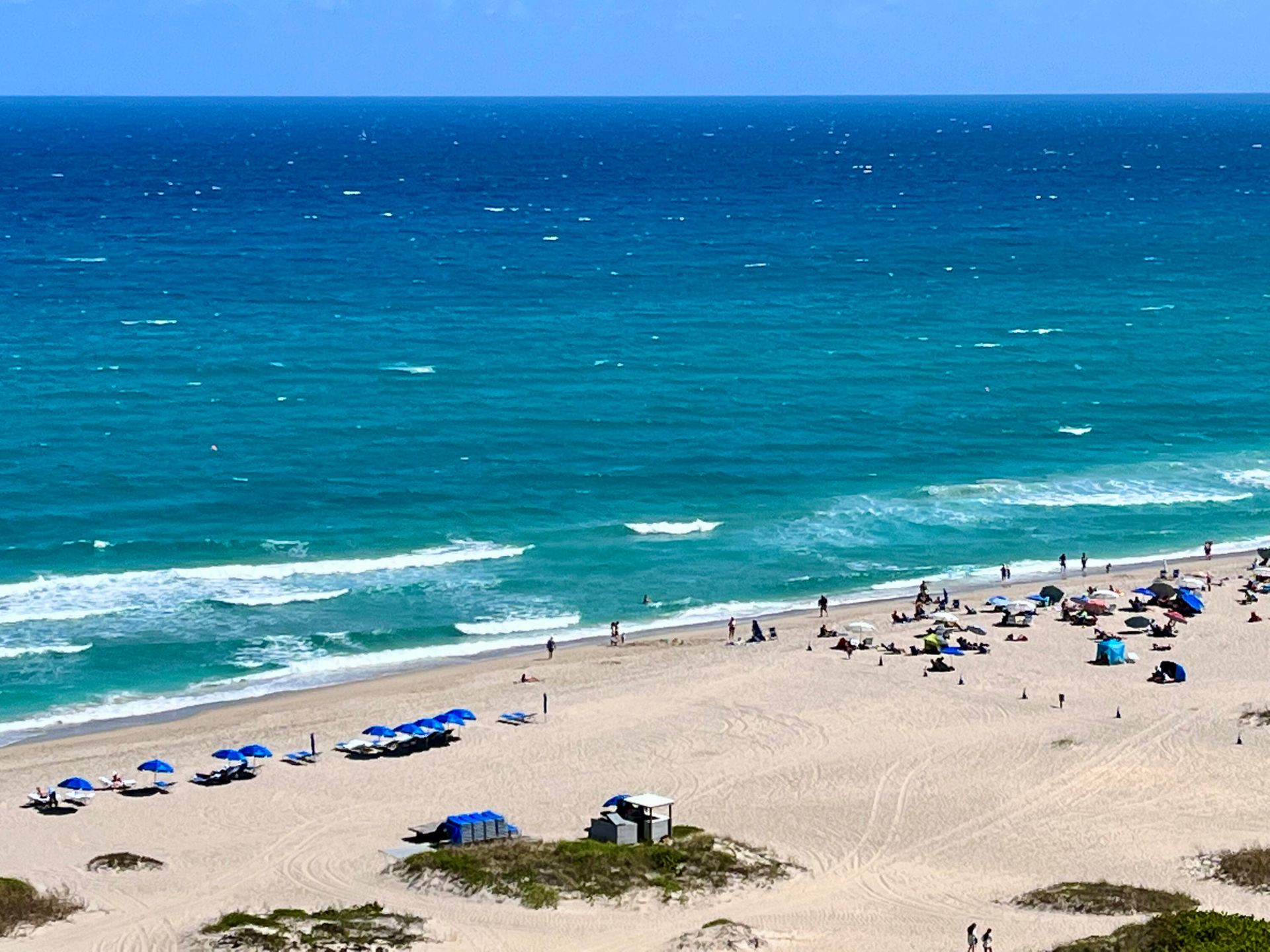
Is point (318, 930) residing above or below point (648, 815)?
below

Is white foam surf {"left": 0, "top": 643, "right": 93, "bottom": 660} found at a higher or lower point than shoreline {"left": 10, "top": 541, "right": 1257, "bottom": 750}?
higher

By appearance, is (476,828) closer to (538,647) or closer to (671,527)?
(538,647)

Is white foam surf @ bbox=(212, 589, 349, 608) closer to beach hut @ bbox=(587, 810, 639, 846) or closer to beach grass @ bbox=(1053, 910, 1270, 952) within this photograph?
beach hut @ bbox=(587, 810, 639, 846)

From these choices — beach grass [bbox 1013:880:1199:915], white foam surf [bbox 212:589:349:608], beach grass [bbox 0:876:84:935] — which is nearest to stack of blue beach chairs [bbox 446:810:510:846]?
beach grass [bbox 0:876:84:935]

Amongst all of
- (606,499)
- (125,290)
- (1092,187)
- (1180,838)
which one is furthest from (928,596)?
(1092,187)

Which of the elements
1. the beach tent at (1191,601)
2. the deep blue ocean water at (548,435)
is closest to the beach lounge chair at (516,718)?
the deep blue ocean water at (548,435)

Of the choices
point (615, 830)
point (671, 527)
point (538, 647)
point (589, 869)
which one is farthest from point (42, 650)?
point (589, 869)

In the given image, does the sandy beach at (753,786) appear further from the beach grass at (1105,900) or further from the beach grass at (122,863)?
the beach grass at (1105,900)
